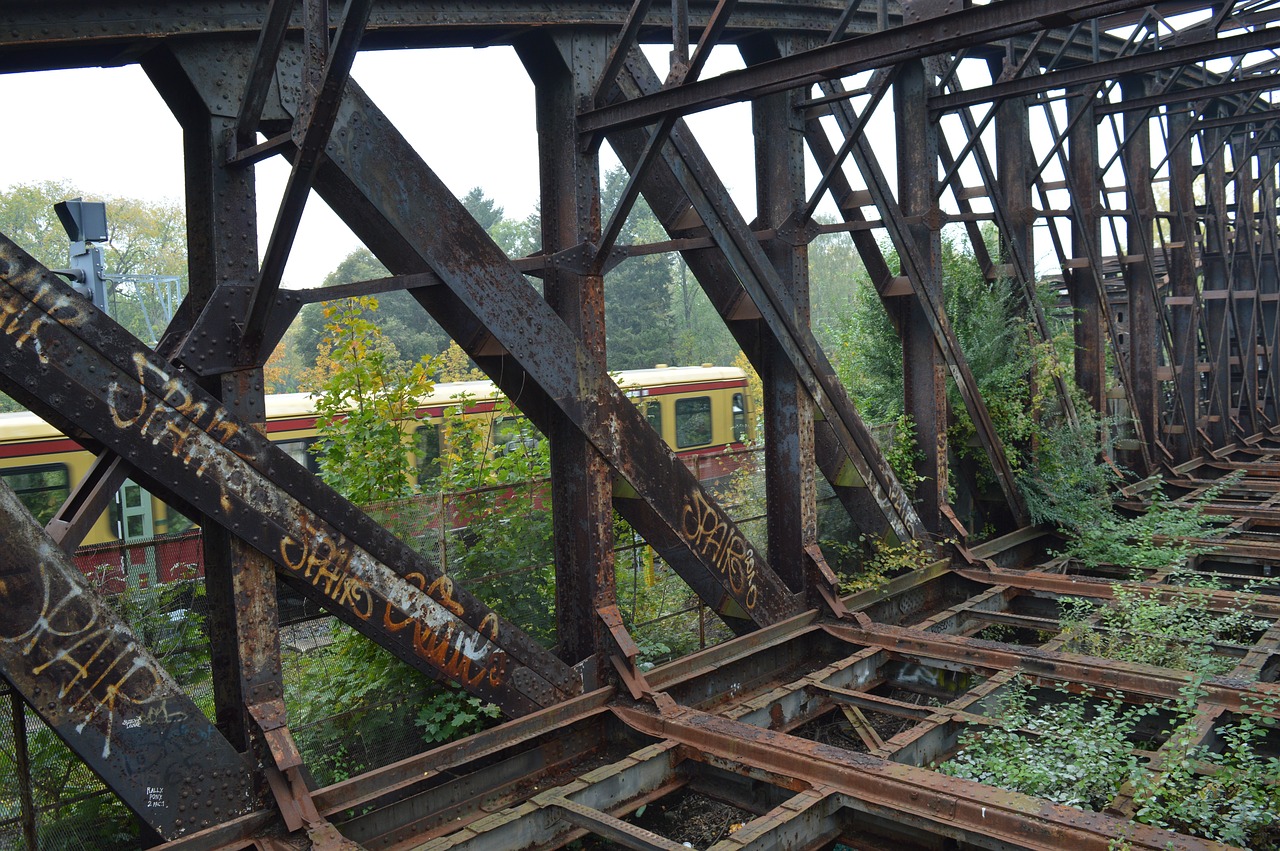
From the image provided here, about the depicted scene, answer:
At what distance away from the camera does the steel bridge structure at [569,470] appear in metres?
4.62

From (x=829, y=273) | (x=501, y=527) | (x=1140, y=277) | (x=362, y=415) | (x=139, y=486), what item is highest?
(x=829, y=273)

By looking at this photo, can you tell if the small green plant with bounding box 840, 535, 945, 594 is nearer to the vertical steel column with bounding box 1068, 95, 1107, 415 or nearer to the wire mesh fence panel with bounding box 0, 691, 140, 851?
the vertical steel column with bounding box 1068, 95, 1107, 415

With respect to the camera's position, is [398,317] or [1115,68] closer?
[1115,68]

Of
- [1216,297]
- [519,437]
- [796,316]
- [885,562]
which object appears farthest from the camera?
[1216,297]

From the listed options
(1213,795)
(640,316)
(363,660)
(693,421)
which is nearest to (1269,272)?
(693,421)

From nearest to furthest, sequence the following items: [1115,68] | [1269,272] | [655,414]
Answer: [1115,68]
[655,414]
[1269,272]

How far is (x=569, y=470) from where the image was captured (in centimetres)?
680

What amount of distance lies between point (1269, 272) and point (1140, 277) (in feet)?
26.1

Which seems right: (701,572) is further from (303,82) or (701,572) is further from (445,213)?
(303,82)

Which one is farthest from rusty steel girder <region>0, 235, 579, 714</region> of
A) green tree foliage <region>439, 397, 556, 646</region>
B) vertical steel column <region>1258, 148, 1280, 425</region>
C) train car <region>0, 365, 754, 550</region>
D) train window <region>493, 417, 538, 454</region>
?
vertical steel column <region>1258, 148, 1280, 425</region>

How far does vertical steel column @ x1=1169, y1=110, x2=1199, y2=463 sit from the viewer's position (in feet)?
50.9

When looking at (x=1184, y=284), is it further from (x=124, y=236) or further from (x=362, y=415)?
(x=124, y=236)

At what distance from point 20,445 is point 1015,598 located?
11.1 metres

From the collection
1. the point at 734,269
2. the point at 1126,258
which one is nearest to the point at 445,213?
the point at 734,269
